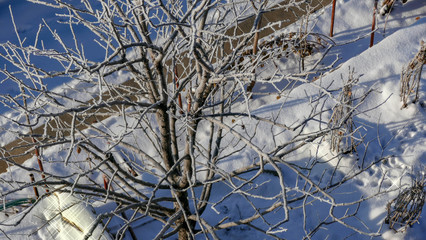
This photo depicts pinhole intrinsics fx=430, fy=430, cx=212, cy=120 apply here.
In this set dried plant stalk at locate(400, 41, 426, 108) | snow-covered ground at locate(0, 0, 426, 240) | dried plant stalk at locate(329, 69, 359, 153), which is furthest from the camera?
dried plant stalk at locate(400, 41, 426, 108)

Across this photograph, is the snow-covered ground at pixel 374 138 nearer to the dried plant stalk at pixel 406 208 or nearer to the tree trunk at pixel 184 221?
the dried plant stalk at pixel 406 208

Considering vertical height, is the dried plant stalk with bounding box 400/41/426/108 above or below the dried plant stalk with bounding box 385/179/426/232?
above

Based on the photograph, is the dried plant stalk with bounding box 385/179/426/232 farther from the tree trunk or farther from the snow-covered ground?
the tree trunk

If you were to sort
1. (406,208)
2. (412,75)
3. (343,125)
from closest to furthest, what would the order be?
(406,208) → (343,125) → (412,75)

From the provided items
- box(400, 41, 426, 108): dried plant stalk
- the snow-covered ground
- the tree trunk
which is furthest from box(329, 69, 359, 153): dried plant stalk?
the tree trunk

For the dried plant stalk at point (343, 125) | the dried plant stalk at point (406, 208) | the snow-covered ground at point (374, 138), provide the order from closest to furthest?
the dried plant stalk at point (406, 208) < the snow-covered ground at point (374, 138) < the dried plant stalk at point (343, 125)

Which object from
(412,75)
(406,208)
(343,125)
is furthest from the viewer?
(412,75)

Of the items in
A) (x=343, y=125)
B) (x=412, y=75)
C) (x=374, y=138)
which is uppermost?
(x=412, y=75)

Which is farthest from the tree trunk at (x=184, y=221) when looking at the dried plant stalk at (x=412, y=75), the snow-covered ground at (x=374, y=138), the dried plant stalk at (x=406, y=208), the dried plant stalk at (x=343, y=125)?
the dried plant stalk at (x=412, y=75)

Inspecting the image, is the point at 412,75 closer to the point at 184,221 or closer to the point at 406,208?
the point at 406,208

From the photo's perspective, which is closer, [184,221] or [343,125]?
[184,221]

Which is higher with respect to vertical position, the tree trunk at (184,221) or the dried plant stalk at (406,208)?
the tree trunk at (184,221)

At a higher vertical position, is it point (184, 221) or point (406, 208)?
point (184, 221)

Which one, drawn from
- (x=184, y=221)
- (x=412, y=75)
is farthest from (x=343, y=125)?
(x=184, y=221)
